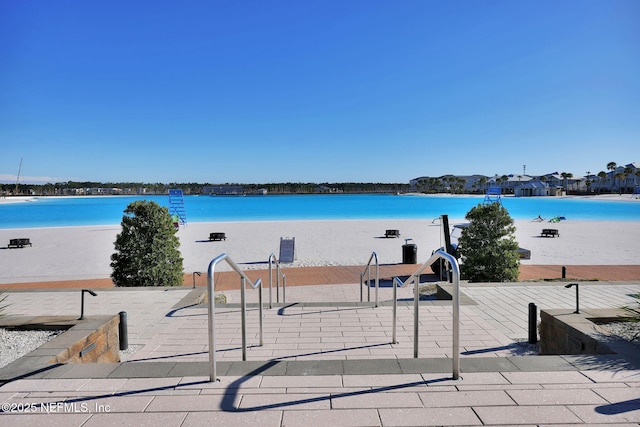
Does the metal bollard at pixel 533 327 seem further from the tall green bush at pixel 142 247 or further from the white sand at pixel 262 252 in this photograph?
the white sand at pixel 262 252

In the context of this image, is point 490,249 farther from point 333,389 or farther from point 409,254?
point 333,389

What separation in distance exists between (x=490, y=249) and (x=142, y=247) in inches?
293

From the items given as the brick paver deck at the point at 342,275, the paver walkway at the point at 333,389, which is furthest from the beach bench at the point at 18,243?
the paver walkway at the point at 333,389

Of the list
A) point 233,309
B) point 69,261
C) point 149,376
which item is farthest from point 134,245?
point 69,261

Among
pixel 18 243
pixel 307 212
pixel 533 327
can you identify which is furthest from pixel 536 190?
pixel 533 327

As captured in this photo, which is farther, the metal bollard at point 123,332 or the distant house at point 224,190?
the distant house at point 224,190

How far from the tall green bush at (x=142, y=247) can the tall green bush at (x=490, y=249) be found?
6669 millimetres

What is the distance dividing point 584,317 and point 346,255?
10901 millimetres

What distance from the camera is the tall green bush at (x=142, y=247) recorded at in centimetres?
798

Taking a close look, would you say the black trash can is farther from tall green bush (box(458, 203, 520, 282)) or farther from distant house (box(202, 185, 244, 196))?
distant house (box(202, 185, 244, 196))

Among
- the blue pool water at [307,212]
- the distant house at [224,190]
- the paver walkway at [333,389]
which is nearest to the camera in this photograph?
the paver walkway at [333,389]

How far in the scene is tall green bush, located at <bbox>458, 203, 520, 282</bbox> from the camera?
8.54 m

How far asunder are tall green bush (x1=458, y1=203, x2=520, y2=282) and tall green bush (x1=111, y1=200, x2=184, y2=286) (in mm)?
6669

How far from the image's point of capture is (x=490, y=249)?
8.55 m
